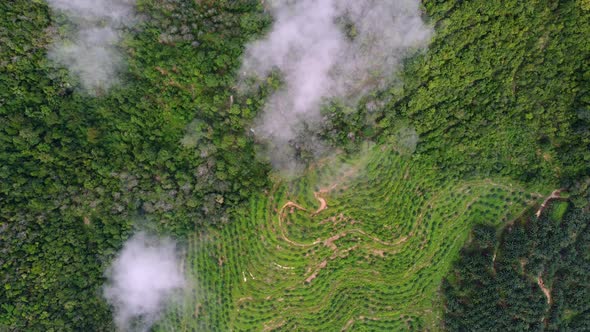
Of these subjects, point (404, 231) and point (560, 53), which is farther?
point (404, 231)

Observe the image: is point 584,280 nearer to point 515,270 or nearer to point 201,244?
point 515,270

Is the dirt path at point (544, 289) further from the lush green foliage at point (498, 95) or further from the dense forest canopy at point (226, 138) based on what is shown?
the lush green foliage at point (498, 95)

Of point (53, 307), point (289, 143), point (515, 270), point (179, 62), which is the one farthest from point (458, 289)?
point (53, 307)

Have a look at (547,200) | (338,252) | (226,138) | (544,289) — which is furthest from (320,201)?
(544,289)

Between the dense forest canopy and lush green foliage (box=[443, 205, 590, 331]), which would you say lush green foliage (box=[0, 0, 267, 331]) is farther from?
lush green foliage (box=[443, 205, 590, 331])

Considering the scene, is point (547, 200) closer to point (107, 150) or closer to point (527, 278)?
point (527, 278)

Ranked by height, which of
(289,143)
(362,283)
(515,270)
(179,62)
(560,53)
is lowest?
(515,270)
